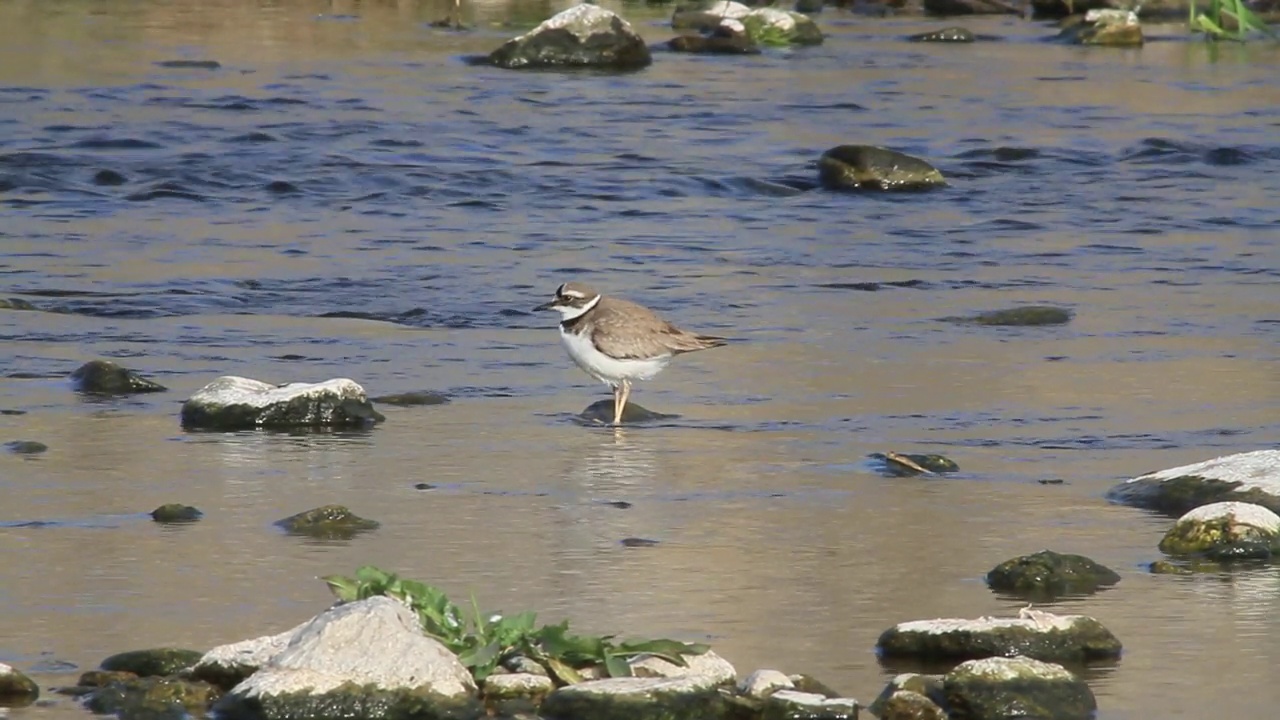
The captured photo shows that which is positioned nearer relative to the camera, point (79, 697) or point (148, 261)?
point (79, 697)

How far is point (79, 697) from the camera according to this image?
5.24 meters

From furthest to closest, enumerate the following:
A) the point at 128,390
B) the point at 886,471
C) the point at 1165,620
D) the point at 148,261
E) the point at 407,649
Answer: the point at 148,261 < the point at 128,390 < the point at 886,471 < the point at 1165,620 < the point at 407,649

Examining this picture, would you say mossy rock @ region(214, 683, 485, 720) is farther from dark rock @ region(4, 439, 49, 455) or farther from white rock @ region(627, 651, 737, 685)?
dark rock @ region(4, 439, 49, 455)

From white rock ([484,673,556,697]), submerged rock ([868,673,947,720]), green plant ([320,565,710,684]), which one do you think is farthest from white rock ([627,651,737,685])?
submerged rock ([868,673,947,720])

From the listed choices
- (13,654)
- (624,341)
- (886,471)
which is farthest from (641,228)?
(13,654)

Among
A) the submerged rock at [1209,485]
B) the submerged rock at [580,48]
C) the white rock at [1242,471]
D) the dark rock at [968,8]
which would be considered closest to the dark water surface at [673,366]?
the submerged rock at [1209,485]

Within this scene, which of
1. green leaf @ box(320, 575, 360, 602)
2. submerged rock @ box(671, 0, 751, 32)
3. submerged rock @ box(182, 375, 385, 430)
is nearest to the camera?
green leaf @ box(320, 575, 360, 602)

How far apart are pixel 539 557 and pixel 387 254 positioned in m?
7.07

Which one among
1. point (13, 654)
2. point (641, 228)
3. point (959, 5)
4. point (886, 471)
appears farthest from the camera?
point (959, 5)

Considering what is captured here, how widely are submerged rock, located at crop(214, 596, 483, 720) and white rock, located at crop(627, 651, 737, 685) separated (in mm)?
423

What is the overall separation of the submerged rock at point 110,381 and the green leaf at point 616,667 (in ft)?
14.2

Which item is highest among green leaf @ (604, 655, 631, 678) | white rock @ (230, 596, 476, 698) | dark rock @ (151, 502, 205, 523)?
white rock @ (230, 596, 476, 698)

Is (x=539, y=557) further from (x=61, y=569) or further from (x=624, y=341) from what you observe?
(x=624, y=341)

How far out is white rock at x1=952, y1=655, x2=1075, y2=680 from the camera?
531 centimetres
